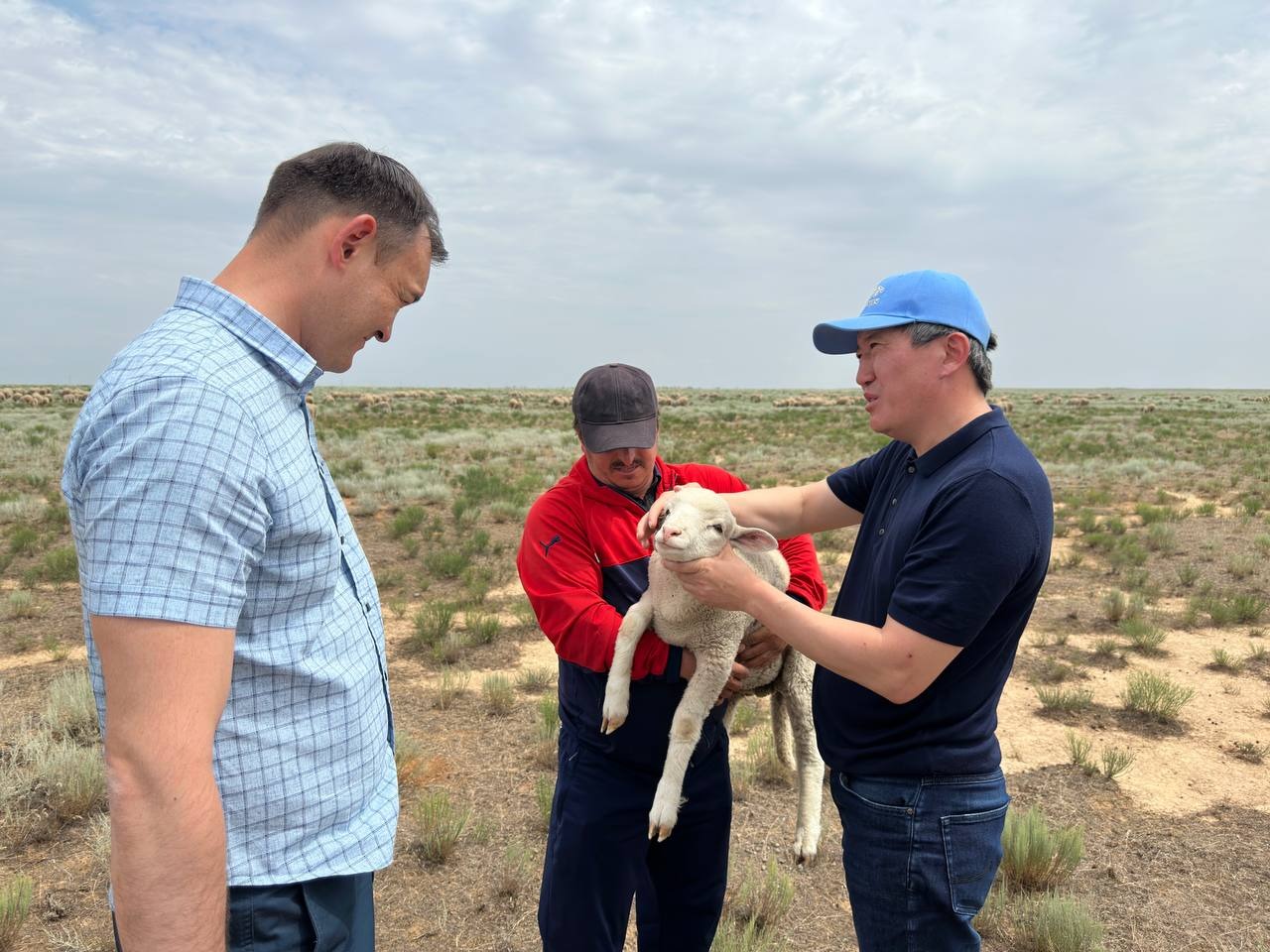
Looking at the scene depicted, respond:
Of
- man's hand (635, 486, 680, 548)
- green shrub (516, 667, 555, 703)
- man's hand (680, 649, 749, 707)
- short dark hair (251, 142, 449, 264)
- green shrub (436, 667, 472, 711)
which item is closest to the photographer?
Result: short dark hair (251, 142, 449, 264)

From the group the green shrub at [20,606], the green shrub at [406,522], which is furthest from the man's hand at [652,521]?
the green shrub at [406,522]

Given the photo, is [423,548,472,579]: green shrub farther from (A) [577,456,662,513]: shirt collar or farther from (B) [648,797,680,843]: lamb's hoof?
(B) [648,797,680,843]: lamb's hoof

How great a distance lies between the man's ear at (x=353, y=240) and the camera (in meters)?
1.72

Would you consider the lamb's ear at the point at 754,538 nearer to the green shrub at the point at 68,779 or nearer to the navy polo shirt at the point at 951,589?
the navy polo shirt at the point at 951,589

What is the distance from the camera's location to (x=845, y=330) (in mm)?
2412

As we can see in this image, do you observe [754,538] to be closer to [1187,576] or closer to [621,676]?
[621,676]

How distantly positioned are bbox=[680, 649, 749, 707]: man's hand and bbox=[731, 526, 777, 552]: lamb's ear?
0.44m

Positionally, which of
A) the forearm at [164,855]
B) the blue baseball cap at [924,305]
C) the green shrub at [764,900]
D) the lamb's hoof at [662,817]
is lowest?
the green shrub at [764,900]

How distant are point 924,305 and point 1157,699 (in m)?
6.24

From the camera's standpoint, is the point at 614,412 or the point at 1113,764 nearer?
the point at 614,412

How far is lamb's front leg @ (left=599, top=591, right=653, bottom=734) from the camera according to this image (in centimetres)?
→ 266

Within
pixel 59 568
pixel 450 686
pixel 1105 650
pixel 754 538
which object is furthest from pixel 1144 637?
pixel 59 568

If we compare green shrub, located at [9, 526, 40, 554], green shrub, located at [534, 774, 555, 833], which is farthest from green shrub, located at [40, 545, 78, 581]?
green shrub, located at [534, 774, 555, 833]

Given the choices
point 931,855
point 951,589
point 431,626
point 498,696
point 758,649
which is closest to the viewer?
point 951,589
